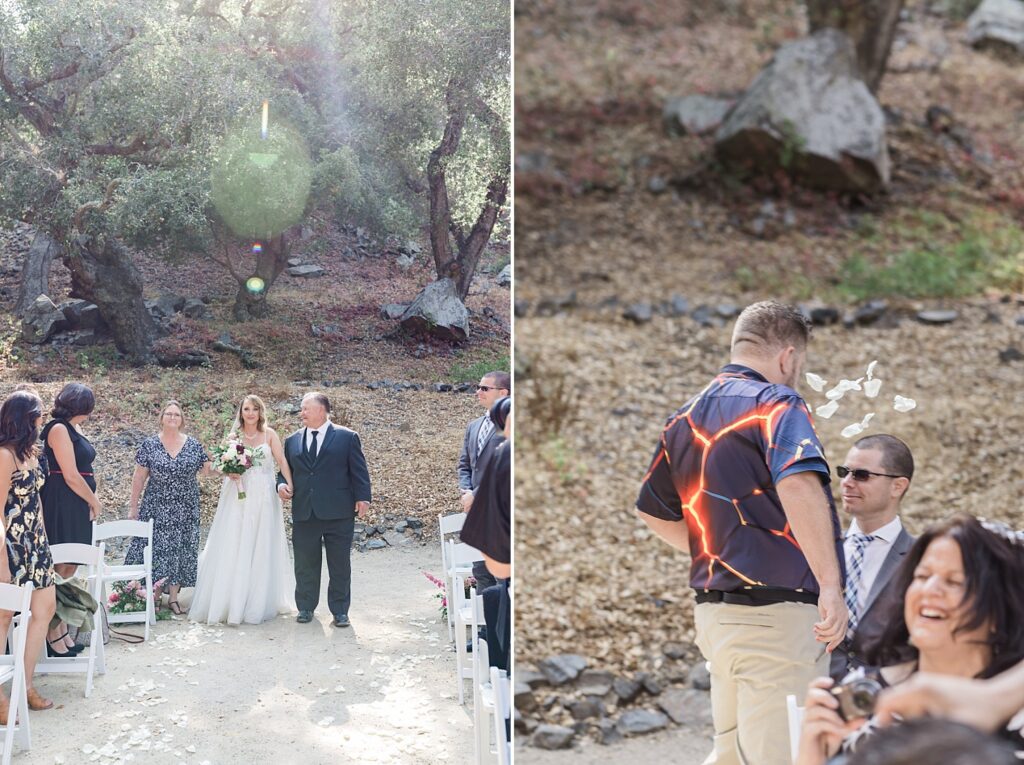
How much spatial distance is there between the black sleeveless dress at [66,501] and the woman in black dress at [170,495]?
0.69 feet

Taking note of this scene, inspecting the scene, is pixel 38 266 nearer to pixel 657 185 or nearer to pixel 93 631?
pixel 93 631

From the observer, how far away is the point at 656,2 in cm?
1269

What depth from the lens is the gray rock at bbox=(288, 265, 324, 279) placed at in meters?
4.54

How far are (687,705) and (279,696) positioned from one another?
167 cm

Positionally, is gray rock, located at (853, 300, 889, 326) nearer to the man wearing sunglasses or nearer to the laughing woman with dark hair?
the man wearing sunglasses

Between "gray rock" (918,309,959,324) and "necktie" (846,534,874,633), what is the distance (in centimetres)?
534

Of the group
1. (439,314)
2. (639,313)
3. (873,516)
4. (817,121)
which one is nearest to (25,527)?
(439,314)

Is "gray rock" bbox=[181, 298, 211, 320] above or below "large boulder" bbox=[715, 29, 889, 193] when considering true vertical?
below

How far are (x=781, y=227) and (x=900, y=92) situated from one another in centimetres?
353

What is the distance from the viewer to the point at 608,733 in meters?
4.05

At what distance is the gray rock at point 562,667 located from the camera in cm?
436

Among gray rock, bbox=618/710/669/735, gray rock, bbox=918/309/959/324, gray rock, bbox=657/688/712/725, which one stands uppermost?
gray rock, bbox=918/309/959/324

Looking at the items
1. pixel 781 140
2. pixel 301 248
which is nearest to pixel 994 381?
pixel 781 140

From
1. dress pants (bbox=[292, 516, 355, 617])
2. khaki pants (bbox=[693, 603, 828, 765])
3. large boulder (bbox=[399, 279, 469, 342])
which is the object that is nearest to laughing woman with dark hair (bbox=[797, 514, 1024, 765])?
khaki pants (bbox=[693, 603, 828, 765])
